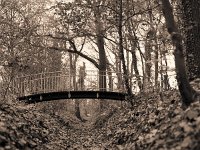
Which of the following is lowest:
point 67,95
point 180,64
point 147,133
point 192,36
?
point 147,133

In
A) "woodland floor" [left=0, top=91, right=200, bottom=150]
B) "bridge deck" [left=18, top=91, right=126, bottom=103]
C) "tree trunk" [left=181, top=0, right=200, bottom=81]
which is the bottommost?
"woodland floor" [left=0, top=91, right=200, bottom=150]

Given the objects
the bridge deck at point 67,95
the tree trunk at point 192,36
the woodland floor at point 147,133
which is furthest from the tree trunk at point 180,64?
the bridge deck at point 67,95

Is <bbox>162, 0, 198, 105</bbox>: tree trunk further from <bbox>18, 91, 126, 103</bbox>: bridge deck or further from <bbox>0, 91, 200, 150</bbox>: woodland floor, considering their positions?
<bbox>18, 91, 126, 103</bbox>: bridge deck

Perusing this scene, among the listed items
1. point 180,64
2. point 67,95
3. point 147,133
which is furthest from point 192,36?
point 67,95

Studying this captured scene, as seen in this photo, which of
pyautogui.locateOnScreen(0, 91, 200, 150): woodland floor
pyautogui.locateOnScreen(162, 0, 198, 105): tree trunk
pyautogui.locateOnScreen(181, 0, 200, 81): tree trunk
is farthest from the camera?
pyautogui.locateOnScreen(181, 0, 200, 81): tree trunk

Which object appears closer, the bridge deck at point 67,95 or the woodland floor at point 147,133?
the woodland floor at point 147,133

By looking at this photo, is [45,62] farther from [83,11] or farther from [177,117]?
[177,117]

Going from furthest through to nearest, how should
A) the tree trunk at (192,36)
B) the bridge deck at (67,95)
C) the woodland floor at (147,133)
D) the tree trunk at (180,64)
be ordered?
the bridge deck at (67,95), the tree trunk at (192,36), the tree trunk at (180,64), the woodland floor at (147,133)

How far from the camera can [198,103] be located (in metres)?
7.79

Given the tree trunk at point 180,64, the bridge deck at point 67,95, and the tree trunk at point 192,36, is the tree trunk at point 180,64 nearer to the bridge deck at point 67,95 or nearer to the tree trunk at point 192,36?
the tree trunk at point 192,36

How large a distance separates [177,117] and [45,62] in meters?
21.6

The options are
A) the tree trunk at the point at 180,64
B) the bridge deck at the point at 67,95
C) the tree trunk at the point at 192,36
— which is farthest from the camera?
the bridge deck at the point at 67,95

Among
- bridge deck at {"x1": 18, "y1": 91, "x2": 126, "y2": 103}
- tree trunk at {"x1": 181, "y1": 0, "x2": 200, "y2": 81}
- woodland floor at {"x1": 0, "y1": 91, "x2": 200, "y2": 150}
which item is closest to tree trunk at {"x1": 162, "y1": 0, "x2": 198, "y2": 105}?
woodland floor at {"x1": 0, "y1": 91, "x2": 200, "y2": 150}

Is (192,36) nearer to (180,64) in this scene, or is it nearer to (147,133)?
(180,64)
